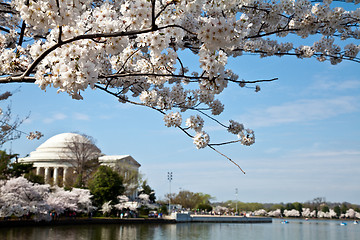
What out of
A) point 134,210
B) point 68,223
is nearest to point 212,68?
Answer: point 68,223

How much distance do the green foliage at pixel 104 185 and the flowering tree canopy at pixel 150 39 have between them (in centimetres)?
3101

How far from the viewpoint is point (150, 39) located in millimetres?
3006

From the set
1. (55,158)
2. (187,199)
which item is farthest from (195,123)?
(187,199)

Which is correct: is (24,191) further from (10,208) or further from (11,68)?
(11,68)

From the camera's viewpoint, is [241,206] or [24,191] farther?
[241,206]

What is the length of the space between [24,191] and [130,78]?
76.0 ft

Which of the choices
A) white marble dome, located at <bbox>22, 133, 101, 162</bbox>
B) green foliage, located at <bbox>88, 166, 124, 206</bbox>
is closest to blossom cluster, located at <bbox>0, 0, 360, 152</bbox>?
green foliage, located at <bbox>88, 166, 124, 206</bbox>

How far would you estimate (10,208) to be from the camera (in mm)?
20844

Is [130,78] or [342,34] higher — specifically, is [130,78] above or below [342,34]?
below

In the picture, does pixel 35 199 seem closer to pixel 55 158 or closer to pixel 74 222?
pixel 74 222

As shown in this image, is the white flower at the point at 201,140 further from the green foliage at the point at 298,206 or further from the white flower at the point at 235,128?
the green foliage at the point at 298,206

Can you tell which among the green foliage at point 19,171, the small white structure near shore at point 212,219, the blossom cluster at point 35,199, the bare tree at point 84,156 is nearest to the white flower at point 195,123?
the blossom cluster at point 35,199

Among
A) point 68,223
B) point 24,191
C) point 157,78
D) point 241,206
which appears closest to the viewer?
point 157,78

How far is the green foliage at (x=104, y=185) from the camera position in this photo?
3534cm
